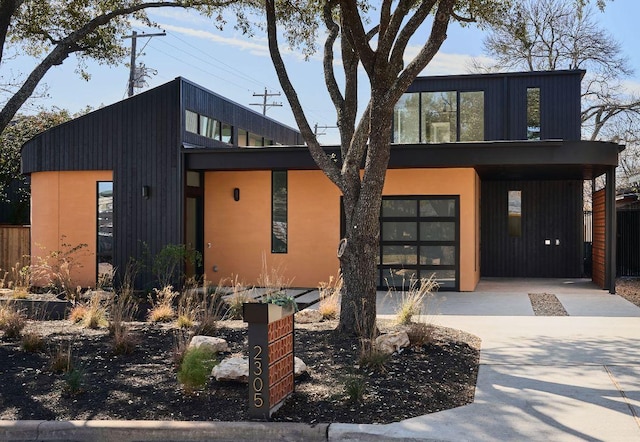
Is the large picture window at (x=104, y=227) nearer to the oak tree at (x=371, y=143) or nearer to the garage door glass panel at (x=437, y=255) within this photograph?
the garage door glass panel at (x=437, y=255)

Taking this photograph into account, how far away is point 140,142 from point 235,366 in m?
10.2

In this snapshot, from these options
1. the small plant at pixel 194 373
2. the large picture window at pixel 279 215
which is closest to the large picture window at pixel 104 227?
the large picture window at pixel 279 215

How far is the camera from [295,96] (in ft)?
30.4

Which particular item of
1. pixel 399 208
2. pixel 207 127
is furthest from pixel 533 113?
pixel 207 127

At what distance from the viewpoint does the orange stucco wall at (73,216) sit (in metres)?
16.2

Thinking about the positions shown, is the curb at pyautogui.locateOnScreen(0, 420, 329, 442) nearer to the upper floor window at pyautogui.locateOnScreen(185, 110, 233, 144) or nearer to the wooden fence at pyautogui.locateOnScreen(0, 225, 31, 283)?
the upper floor window at pyautogui.locateOnScreen(185, 110, 233, 144)

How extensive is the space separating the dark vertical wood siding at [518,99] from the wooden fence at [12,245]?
10020mm

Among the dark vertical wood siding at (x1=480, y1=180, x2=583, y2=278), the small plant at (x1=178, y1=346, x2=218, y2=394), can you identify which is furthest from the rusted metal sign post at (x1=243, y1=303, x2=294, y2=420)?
the dark vertical wood siding at (x1=480, y1=180, x2=583, y2=278)

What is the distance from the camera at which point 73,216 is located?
16.3 m

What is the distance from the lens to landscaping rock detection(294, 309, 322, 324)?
10038 millimetres

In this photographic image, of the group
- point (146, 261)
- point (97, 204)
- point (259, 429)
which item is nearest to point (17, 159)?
point (97, 204)

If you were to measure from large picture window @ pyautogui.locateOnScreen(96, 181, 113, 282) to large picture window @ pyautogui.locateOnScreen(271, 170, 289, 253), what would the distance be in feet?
11.9

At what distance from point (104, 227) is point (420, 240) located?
7.07 m

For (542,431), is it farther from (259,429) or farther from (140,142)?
(140,142)
